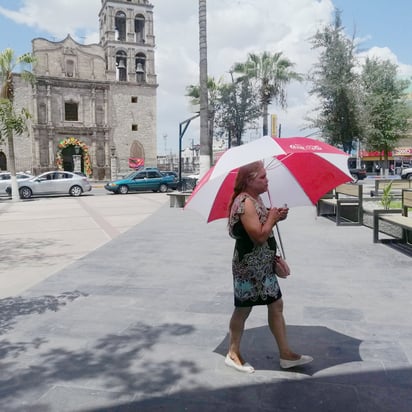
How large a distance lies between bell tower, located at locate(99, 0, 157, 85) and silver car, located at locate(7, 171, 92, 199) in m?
26.8

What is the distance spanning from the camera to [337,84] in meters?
18.0

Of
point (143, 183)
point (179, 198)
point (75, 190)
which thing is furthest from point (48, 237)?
point (143, 183)

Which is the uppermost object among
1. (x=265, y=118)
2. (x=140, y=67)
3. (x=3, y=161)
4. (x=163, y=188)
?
(x=140, y=67)

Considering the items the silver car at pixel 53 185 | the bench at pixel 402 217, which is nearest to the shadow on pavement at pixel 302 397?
the bench at pixel 402 217

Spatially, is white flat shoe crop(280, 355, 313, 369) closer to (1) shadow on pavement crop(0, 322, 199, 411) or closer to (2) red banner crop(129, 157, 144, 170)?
(1) shadow on pavement crop(0, 322, 199, 411)

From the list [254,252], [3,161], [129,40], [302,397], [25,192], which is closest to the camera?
[302,397]

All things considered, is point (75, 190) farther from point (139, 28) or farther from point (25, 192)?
point (139, 28)

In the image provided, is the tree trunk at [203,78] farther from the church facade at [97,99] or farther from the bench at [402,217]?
the church facade at [97,99]

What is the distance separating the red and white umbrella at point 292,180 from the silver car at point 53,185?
22.3 metres

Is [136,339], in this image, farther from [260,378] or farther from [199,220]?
[199,220]

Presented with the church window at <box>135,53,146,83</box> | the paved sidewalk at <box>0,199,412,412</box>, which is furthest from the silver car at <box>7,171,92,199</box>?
the church window at <box>135,53,146,83</box>

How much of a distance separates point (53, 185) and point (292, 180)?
22.8 meters

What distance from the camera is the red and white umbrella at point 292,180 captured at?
361cm

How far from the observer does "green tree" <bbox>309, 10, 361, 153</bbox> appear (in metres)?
18.2
